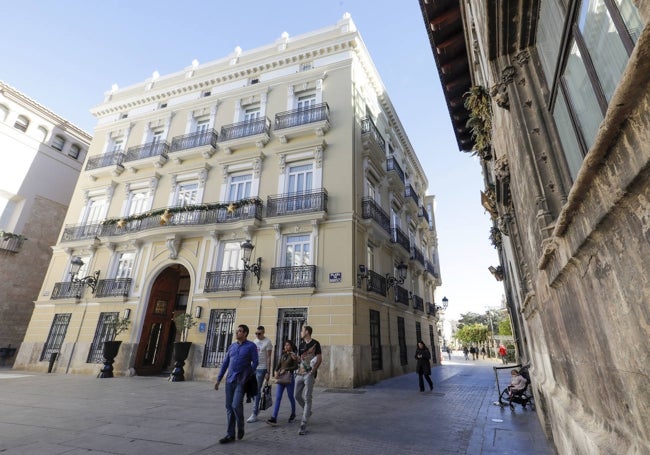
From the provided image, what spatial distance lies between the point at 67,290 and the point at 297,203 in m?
13.3

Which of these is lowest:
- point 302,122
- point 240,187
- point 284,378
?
point 284,378

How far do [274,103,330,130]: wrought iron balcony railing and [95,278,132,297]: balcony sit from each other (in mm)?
10850

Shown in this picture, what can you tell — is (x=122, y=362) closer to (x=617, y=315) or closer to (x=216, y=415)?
(x=216, y=415)

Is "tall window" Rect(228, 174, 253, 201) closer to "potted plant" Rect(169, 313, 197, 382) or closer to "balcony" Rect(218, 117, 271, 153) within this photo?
"balcony" Rect(218, 117, 271, 153)

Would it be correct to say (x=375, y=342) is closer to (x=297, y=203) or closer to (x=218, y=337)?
(x=218, y=337)

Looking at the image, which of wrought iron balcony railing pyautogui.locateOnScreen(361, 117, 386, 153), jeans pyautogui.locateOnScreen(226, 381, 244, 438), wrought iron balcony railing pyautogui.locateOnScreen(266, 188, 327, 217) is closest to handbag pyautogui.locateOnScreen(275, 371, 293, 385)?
jeans pyautogui.locateOnScreen(226, 381, 244, 438)

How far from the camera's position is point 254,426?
5848mm

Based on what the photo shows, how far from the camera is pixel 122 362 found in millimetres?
14461

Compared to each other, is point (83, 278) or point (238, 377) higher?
point (83, 278)

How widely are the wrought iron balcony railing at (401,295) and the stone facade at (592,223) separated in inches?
539

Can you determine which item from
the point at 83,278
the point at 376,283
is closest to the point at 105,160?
the point at 83,278

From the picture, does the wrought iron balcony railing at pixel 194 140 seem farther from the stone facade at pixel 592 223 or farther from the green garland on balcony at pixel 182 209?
the stone facade at pixel 592 223

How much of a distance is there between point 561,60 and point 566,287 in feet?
5.64

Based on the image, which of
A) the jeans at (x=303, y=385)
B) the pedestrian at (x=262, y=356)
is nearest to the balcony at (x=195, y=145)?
the pedestrian at (x=262, y=356)
